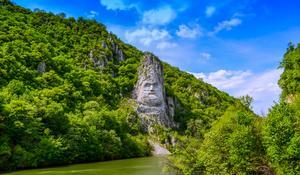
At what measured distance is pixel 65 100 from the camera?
12188 cm

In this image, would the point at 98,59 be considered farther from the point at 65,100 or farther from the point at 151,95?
the point at 65,100

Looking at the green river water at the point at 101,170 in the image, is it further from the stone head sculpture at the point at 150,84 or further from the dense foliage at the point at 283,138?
the stone head sculpture at the point at 150,84

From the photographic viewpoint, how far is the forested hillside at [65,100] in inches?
3204

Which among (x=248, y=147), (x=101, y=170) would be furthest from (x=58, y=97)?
(x=248, y=147)

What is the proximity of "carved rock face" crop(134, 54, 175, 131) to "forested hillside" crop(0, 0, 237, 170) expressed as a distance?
4.04 m

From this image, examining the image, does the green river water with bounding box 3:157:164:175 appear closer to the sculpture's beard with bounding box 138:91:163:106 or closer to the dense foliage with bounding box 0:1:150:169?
the dense foliage with bounding box 0:1:150:169

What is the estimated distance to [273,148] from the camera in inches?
1425

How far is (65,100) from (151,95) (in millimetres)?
47093

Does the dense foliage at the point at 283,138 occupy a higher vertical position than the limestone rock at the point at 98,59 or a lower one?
lower

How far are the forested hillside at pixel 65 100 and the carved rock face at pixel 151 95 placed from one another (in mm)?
4045

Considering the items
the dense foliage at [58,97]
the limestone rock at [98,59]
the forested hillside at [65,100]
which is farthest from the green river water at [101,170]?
the limestone rock at [98,59]

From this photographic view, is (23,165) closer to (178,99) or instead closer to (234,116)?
(234,116)

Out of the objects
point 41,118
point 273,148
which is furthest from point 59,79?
point 273,148

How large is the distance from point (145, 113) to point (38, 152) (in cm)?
7987
